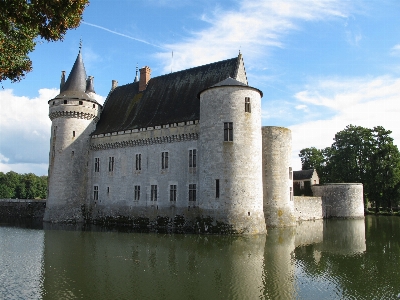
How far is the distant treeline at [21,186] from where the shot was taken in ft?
190

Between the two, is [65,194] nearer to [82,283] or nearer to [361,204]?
[82,283]

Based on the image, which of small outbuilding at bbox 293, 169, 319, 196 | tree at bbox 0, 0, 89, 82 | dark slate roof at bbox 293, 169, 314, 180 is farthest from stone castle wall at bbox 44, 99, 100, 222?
dark slate roof at bbox 293, 169, 314, 180

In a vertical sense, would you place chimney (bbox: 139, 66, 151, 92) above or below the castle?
above

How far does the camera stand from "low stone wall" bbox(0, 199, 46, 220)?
3088 centimetres

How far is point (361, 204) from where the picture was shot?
3189 centimetres

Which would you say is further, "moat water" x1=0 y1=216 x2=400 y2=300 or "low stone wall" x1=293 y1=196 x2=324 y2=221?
"low stone wall" x1=293 y1=196 x2=324 y2=221

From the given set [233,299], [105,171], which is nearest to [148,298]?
[233,299]

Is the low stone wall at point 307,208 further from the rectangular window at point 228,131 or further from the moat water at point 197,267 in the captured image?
Result: the rectangular window at point 228,131

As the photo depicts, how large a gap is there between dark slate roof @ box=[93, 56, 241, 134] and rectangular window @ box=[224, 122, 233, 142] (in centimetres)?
273

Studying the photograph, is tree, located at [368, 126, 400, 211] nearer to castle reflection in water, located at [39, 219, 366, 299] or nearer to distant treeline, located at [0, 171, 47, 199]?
castle reflection in water, located at [39, 219, 366, 299]

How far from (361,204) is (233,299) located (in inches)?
1088

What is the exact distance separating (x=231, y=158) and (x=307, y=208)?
13.0 metres

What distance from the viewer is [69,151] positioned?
25828 millimetres

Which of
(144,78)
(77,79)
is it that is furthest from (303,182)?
(77,79)
